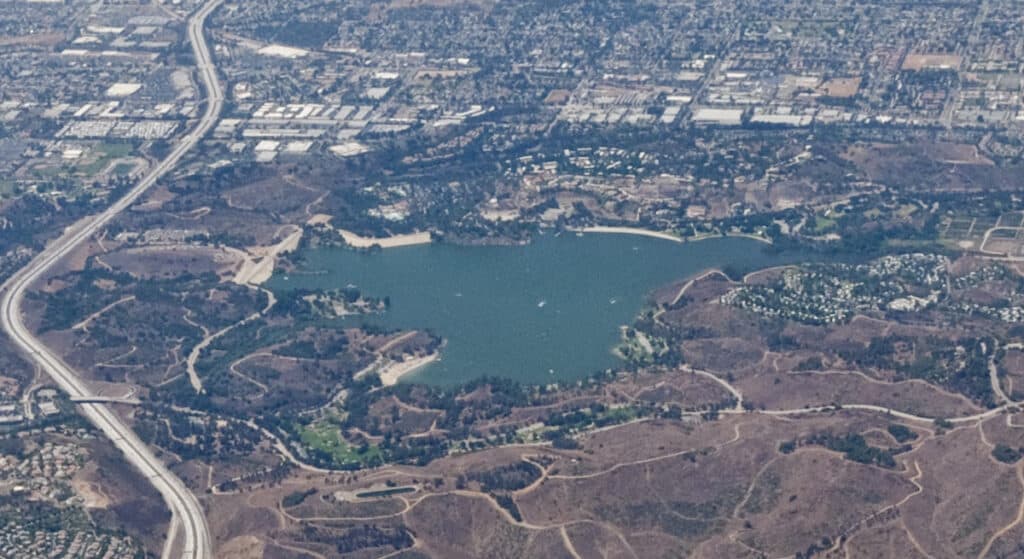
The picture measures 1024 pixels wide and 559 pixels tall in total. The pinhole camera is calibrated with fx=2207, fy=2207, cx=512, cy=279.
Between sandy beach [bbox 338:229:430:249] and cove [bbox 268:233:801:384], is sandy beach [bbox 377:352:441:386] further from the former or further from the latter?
sandy beach [bbox 338:229:430:249]

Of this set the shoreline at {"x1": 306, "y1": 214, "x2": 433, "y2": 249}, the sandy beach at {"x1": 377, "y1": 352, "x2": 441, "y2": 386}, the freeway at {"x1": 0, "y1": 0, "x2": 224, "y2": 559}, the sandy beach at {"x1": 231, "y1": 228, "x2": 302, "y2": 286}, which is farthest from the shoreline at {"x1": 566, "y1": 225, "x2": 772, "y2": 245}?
the freeway at {"x1": 0, "y1": 0, "x2": 224, "y2": 559}

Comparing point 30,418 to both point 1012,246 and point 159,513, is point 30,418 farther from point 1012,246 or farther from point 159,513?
point 1012,246

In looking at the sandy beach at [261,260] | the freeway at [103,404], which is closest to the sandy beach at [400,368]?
the freeway at [103,404]

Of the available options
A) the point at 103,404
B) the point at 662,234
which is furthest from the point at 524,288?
the point at 103,404

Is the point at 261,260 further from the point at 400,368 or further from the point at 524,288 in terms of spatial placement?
the point at 400,368

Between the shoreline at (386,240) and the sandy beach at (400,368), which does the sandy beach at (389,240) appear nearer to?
the shoreline at (386,240)
